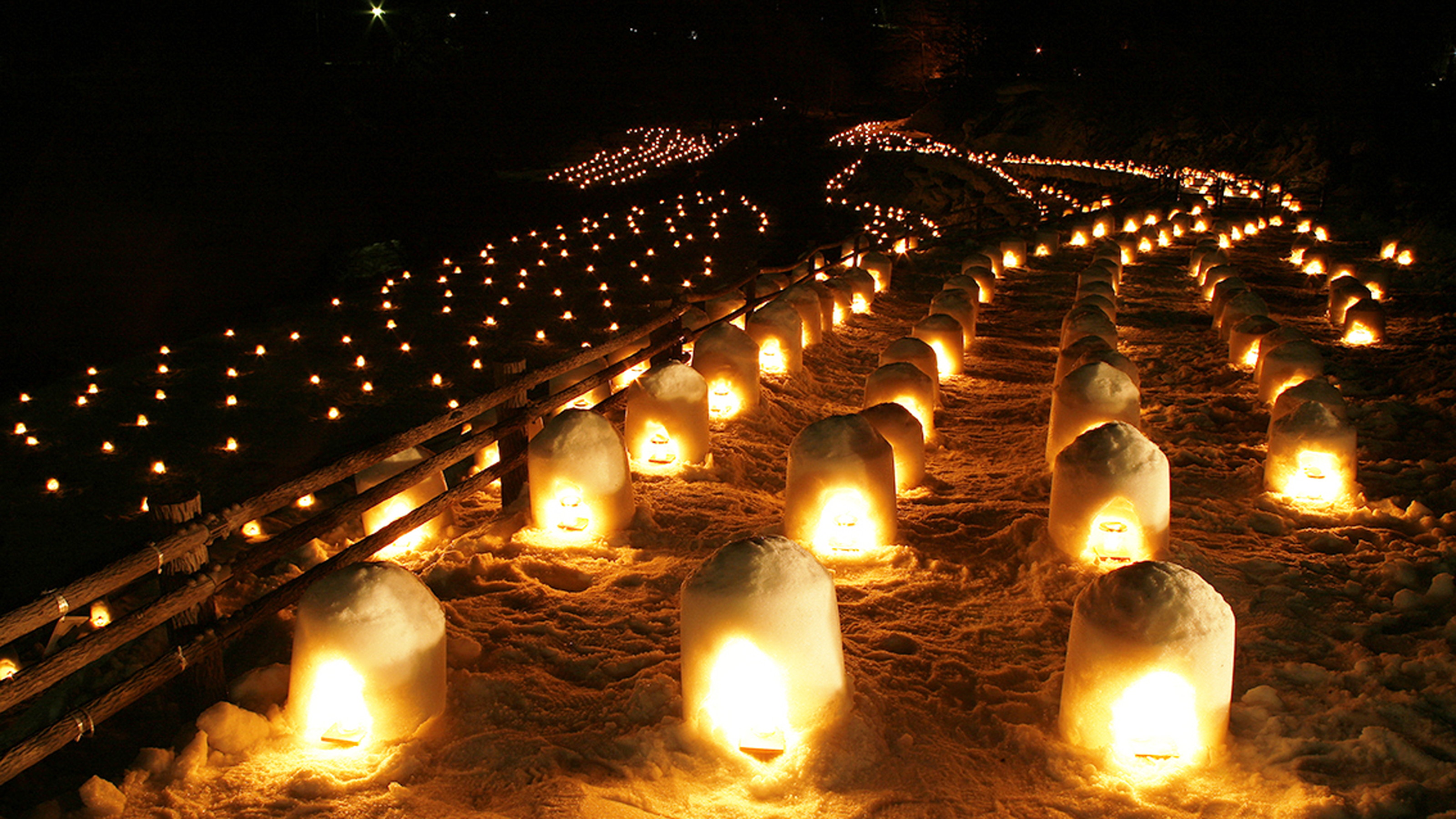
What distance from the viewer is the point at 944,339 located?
31.9 ft

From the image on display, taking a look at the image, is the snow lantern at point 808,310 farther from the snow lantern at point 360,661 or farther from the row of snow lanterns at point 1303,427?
the snow lantern at point 360,661

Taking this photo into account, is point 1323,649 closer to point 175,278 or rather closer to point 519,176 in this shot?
point 175,278

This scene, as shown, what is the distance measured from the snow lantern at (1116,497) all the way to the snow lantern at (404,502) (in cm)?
363

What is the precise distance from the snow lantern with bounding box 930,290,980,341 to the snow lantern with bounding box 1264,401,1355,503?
15.0 ft

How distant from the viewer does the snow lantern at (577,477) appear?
5723 mm

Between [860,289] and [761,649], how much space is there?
9.73 metres

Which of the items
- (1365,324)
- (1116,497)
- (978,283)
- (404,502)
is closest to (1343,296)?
(1365,324)

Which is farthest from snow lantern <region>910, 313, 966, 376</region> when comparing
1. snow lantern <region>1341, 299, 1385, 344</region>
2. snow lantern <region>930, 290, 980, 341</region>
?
snow lantern <region>1341, 299, 1385, 344</region>

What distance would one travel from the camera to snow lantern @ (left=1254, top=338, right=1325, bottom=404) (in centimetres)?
791

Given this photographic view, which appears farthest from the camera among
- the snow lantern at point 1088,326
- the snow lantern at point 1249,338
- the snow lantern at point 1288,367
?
the snow lantern at point 1249,338

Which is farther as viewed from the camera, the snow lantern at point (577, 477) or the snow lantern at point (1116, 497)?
the snow lantern at point (577, 477)

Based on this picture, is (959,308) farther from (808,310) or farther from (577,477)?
(577,477)

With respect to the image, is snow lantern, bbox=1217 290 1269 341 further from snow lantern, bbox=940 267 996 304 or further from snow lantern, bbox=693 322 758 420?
snow lantern, bbox=693 322 758 420

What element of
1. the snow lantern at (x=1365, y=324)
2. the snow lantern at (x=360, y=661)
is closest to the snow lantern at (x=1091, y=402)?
the snow lantern at (x=360, y=661)
